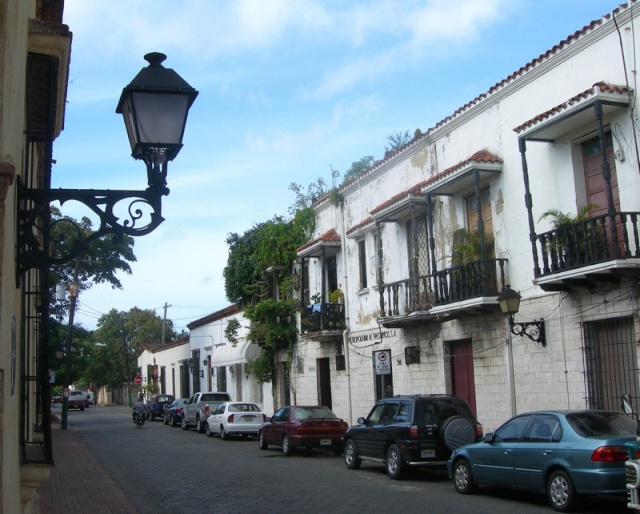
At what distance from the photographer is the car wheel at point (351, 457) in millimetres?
17359

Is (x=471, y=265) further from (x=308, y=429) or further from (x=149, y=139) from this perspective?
(x=149, y=139)

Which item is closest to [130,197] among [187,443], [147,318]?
[187,443]

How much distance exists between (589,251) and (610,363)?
236 cm

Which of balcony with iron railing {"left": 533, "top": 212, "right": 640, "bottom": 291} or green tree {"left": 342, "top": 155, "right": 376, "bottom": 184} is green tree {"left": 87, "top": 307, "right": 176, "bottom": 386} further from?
balcony with iron railing {"left": 533, "top": 212, "right": 640, "bottom": 291}

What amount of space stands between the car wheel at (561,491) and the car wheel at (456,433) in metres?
3.59

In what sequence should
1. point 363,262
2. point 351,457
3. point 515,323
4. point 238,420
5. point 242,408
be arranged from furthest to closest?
point 242,408
point 238,420
point 363,262
point 351,457
point 515,323

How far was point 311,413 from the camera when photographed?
70.5ft

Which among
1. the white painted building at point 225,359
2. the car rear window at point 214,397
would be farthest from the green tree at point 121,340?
the car rear window at point 214,397

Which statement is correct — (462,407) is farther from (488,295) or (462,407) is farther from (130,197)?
(130,197)

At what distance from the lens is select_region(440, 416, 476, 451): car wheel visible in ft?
48.8

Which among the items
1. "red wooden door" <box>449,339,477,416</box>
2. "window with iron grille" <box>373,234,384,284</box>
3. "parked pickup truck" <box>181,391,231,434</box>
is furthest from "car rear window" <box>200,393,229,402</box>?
"red wooden door" <box>449,339,477,416</box>

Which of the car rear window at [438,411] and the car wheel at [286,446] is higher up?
the car rear window at [438,411]

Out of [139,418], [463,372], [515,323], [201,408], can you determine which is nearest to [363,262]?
[463,372]

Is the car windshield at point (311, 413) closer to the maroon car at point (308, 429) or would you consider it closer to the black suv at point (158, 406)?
the maroon car at point (308, 429)
